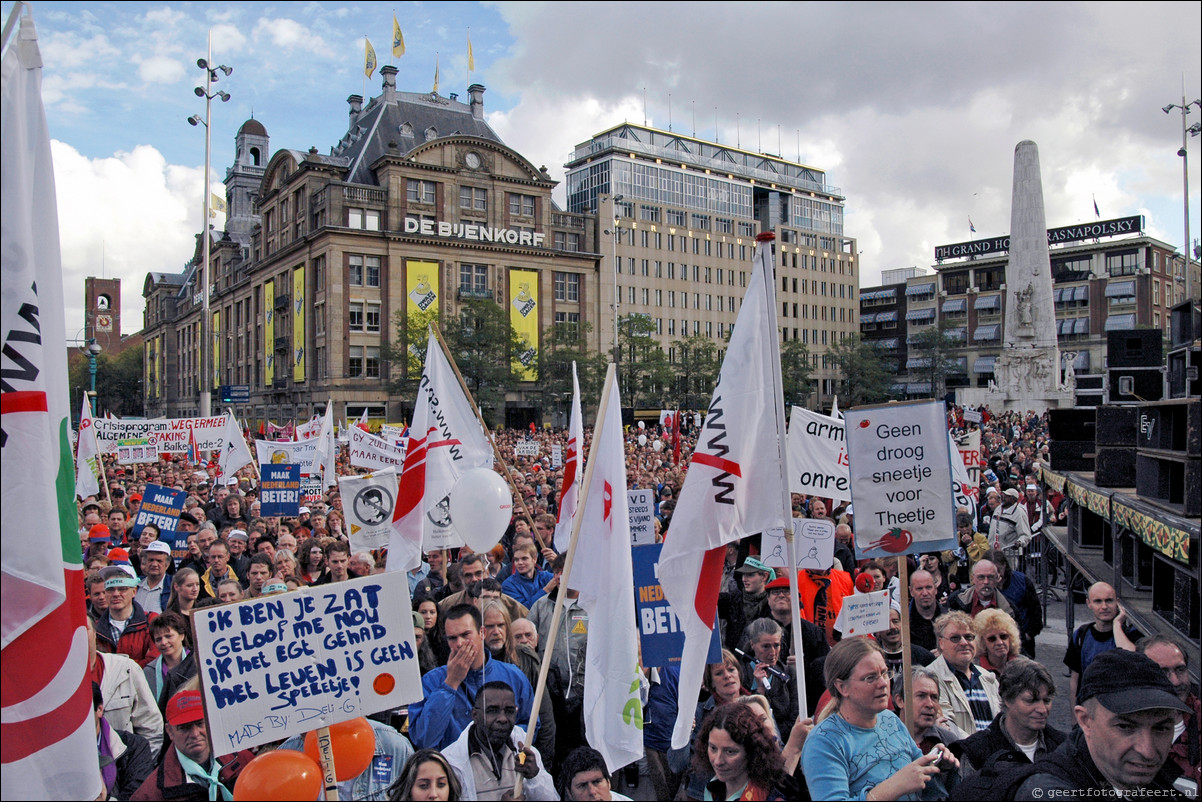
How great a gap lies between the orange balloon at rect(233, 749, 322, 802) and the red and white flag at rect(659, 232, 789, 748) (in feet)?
7.26

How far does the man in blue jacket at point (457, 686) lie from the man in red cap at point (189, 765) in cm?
91

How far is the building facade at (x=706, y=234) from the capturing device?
76.2 metres

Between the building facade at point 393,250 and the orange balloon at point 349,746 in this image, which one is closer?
the orange balloon at point 349,746

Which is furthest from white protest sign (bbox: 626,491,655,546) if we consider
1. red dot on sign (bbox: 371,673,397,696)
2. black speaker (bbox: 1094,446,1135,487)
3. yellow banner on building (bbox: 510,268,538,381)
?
yellow banner on building (bbox: 510,268,538,381)

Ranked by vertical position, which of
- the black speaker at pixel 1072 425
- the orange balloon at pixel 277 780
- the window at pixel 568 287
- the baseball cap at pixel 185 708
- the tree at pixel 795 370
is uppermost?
the window at pixel 568 287

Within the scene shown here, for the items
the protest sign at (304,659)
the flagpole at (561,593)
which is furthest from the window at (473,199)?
the protest sign at (304,659)

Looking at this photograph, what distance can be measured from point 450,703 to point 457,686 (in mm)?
124

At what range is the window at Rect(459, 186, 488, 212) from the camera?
2335 inches

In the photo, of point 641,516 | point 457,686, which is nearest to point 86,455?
point 641,516

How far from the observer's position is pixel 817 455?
32.1 feet

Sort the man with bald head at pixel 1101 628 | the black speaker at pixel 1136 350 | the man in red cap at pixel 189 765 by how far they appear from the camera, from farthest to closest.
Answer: the black speaker at pixel 1136 350 → the man with bald head at pixel 1101 628 → the man in red cap at pixel 189 765

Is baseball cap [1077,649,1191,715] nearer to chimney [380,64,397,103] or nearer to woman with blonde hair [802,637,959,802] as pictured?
woman with blonde hair [802,637,959,802]

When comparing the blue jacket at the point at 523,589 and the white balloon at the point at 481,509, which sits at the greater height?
the white balloon at the point at 481,509

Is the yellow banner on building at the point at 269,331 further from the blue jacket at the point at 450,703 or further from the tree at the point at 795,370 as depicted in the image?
the blue jacket at the point at 450,703
